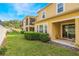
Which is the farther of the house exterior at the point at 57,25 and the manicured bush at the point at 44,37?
the house exterior at the point at 57,25

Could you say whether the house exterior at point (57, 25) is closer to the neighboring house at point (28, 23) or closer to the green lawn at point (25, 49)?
the neighboring house at point (28, 23)

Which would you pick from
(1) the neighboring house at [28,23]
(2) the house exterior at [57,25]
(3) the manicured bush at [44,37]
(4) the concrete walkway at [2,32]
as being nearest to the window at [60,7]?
(2) the house exterior at [57,25]

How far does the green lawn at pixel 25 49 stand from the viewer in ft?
18.0

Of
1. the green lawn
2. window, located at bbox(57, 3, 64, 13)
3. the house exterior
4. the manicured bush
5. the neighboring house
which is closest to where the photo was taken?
the green lawn

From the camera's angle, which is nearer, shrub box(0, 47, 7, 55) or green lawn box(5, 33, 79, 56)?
shrub box(0, 47, 7, 55)

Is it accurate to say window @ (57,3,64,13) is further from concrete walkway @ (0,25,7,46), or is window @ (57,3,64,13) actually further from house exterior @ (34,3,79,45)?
concrete walkway @ (0,25,7,46)

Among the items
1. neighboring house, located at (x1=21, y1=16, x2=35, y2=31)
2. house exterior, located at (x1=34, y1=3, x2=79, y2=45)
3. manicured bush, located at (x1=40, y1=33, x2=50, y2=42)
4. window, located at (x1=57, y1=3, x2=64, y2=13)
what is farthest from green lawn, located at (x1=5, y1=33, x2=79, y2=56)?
window, located at (x1=57, y1=3, x2=64, y2=13)

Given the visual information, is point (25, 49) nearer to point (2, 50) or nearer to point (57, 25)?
point (2, 50)

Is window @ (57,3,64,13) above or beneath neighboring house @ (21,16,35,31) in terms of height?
above

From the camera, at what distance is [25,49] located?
5941mm

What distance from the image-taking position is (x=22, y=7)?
18.9 feet

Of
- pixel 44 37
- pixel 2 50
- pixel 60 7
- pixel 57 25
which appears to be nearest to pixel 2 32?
pixel 2 50

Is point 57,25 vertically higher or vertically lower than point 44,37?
higher

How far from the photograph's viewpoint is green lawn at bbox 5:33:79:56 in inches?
217
